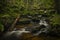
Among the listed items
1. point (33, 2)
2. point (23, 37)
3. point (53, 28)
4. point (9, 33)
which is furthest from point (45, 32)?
point (33, 2)

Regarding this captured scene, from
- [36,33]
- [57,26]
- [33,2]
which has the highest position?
[57,26]

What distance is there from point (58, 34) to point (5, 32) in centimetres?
305

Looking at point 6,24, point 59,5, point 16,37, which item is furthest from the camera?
point 59,5

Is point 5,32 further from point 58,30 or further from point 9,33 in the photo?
point 58,30

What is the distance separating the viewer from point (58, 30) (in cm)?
825

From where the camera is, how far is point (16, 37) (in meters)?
8.05

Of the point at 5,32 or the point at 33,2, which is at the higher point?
the point at 5,32

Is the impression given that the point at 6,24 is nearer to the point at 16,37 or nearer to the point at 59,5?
the point at 16,37

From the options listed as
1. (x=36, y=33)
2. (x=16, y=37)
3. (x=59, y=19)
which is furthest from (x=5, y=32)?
(x=59, y=19)

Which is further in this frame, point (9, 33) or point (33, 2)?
point (33, 2)

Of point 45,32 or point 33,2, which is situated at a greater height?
point 45,32

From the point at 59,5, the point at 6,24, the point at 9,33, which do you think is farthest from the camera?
the point at 59,5

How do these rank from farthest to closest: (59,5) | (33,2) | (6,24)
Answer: (33,2) < (59,5) < (6,24)

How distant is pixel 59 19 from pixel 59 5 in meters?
2.19
